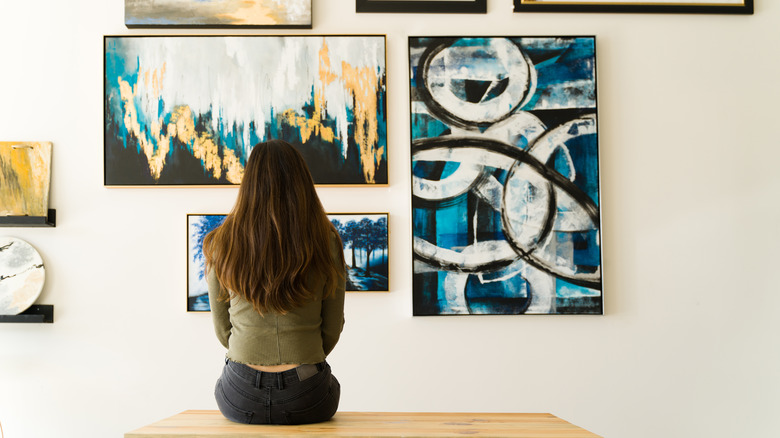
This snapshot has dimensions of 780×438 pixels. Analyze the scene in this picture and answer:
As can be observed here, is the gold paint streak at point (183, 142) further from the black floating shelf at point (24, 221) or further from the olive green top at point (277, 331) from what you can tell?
the olive green top at point (277, 331)

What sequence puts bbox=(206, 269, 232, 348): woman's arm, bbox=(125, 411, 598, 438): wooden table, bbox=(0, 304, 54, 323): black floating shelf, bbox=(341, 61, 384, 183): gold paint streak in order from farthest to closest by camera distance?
bbox=(341, 61, 384, 183): gold paint streak < bbox=(0, 304, 54, 323): black floating shelf < bbox=(206, 269, 232, 348): woman's arm < bbox=(125, 411, 598, 438): wooden table

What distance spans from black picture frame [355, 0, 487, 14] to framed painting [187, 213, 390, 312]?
0.90 metres

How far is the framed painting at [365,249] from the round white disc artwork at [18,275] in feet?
4.14

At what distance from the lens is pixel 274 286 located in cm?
160

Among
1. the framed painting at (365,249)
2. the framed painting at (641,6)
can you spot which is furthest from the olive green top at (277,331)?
the framed painting at (641,6)

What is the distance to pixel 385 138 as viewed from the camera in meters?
2.56

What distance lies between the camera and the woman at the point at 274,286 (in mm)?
1624

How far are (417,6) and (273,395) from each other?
69.1 inches

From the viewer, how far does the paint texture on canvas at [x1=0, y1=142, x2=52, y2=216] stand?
8.30ft

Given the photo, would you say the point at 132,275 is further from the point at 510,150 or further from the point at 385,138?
the point at 510,150

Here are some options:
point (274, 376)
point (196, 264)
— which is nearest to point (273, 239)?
point (274, 376)


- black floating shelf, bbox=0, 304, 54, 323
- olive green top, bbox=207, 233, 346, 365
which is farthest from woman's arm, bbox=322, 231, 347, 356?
black floating shelf, bbox=0, 304, 54, 323

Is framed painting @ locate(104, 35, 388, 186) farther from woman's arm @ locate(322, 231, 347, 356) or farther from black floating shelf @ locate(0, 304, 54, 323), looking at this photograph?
woman's arm @ locate(322, 231, 347, 356)

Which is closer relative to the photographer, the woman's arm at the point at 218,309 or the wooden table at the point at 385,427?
the wooden table at the point at 385,427
